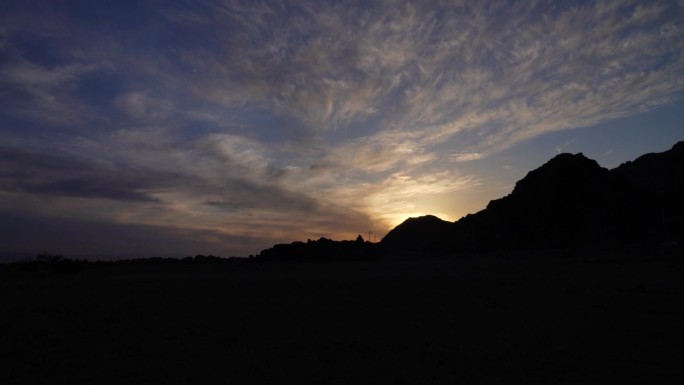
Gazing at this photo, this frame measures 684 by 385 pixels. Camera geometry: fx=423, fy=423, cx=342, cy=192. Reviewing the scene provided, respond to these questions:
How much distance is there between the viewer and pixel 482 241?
101 meters

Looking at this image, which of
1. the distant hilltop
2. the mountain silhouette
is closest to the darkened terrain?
the mountain silhouette

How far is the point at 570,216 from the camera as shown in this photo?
3275 inches

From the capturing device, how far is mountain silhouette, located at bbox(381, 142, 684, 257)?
76938 mm

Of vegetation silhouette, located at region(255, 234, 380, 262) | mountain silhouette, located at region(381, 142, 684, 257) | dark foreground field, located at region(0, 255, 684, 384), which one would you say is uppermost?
mountain silhouette, located at region(381, 142, 684, 257)

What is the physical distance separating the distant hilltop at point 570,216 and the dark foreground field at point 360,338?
5801 centimetres

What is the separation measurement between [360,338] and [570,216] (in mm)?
84081

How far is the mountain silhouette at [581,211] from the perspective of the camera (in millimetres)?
76938

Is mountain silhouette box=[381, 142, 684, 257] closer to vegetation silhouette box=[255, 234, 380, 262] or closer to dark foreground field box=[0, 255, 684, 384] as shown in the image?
vegetation silhouette box=[255, 234, 380, 262]

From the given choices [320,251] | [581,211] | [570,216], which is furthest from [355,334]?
[581,211]

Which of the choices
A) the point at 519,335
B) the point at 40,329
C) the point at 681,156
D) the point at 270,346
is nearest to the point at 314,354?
the point at 270,346

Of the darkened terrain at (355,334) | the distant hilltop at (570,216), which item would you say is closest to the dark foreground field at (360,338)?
the darkened terrain at (355,334)

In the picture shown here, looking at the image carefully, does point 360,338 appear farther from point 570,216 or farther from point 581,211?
point 581,211

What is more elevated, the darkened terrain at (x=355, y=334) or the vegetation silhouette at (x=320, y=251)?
the vegetation silhouette at (x=320, y=251)

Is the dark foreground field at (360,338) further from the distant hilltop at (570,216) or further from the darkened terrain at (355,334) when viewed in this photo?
the distant hilltop at (570,216)
